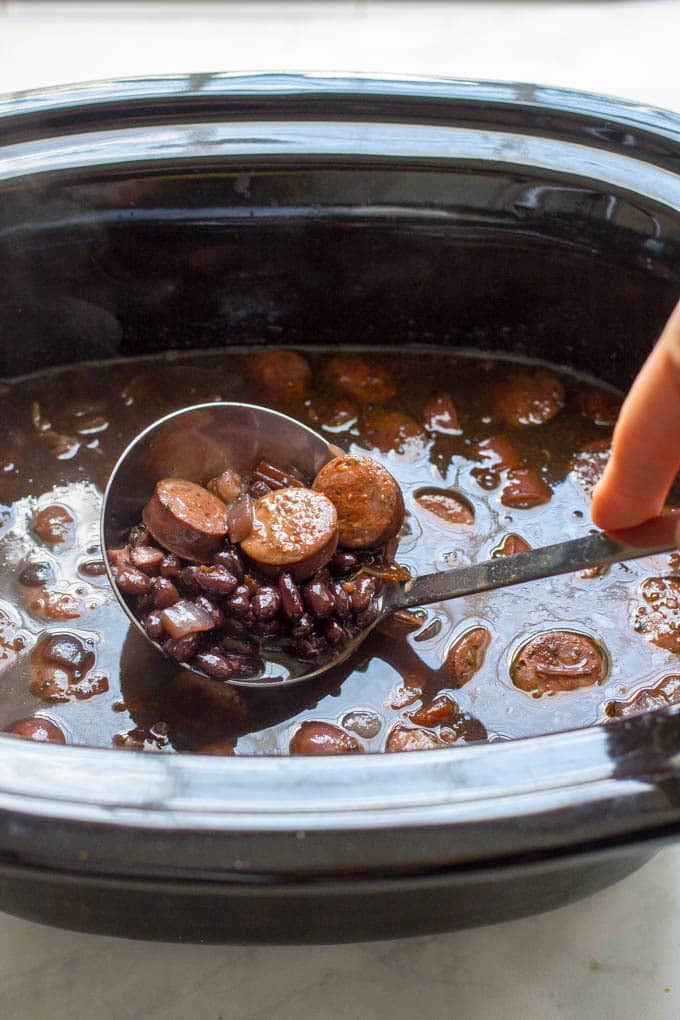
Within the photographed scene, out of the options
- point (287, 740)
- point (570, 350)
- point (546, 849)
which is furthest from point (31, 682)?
point (570, 350)

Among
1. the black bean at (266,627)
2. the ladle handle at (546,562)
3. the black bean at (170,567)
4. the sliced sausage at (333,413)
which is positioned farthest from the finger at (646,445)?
the sliced sausage at (333,413)

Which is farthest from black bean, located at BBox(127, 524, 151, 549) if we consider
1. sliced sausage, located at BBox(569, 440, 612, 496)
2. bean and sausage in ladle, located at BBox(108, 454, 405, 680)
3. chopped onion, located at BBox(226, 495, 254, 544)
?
sliced sausage, located at BBox(569, 440, 612, 496)

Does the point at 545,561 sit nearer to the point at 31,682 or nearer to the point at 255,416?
the point at 255,416

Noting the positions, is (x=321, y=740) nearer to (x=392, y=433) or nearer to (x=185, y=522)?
(x=185, y=522)

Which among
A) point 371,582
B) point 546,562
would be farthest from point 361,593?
point 546,562

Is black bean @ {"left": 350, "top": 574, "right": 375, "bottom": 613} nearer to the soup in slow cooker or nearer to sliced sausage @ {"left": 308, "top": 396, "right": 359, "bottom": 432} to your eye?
the soup in slow cooker

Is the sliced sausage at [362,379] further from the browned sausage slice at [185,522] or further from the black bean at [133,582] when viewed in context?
the black bean at [133,582]

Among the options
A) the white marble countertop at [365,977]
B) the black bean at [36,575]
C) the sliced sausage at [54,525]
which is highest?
the sliced sausage at [54,525]
